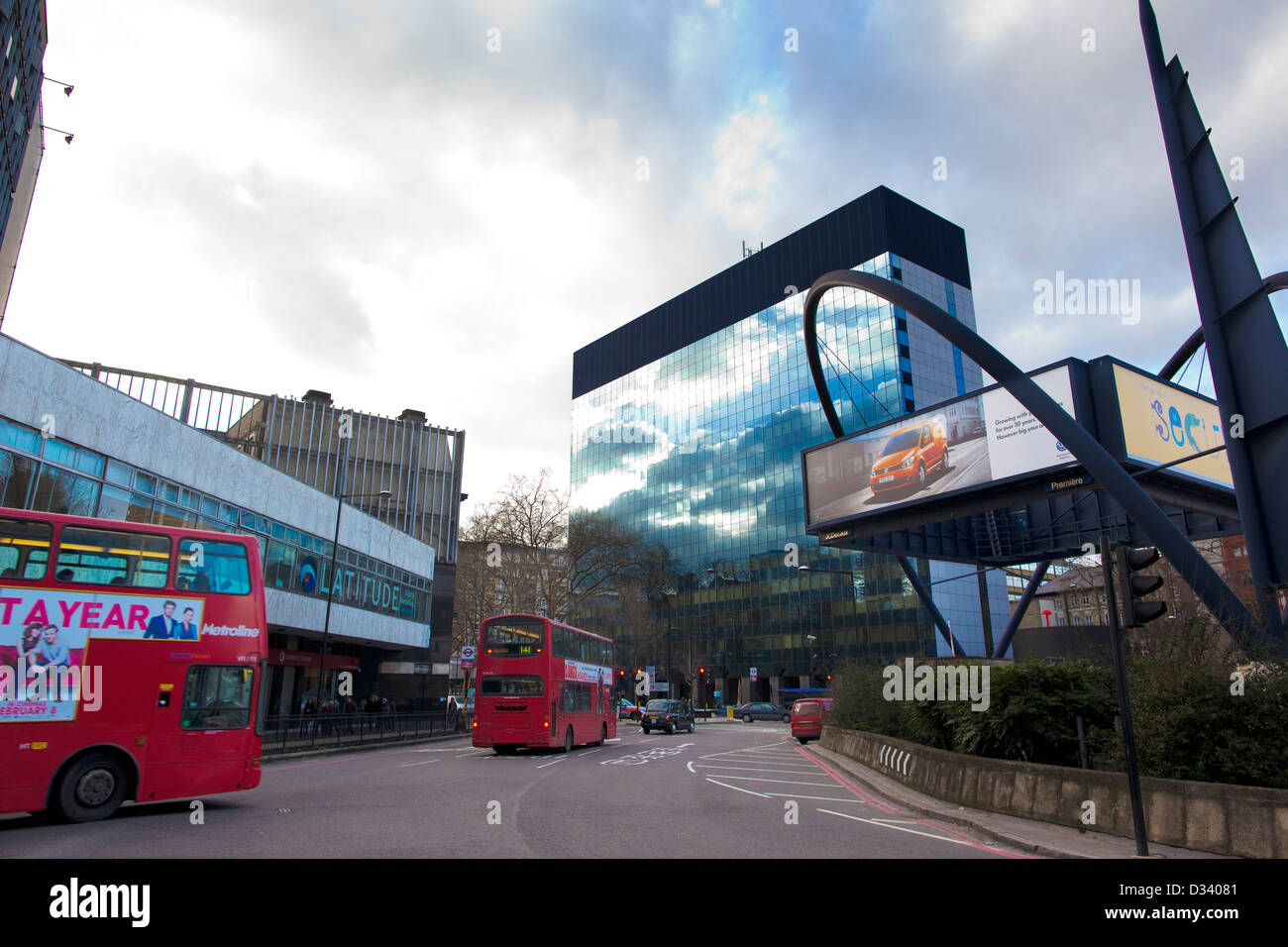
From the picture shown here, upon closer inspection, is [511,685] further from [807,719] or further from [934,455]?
[807,719]

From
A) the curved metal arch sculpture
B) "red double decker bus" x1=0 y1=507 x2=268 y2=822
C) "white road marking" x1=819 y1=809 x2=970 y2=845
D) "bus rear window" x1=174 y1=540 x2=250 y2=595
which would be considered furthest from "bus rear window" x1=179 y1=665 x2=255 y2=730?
the curved metal arch sculpture

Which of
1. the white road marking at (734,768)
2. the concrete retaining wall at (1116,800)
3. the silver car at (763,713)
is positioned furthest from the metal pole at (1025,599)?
the silver car at (763,713)

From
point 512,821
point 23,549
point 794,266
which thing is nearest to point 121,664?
point 23,549

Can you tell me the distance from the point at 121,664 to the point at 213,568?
1.76m

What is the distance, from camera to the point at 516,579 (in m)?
52.2

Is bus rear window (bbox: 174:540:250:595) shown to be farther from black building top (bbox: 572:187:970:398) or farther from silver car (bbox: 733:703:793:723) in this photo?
black building top (bbox: 572:187:970:398)

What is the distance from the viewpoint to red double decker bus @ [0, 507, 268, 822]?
963 cm

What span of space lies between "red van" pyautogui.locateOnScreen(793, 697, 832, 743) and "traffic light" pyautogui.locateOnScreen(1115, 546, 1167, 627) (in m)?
26.4

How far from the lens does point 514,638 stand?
77.2 feet

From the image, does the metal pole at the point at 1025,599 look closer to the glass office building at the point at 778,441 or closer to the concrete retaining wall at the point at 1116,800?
the concrete retaining wall at the point at 1116,800

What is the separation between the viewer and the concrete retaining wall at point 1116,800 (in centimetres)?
718
